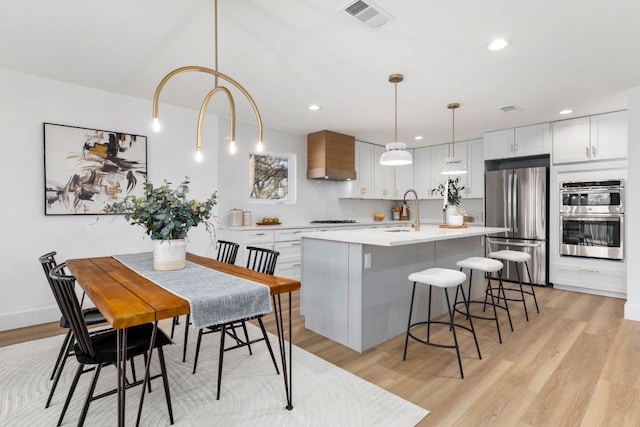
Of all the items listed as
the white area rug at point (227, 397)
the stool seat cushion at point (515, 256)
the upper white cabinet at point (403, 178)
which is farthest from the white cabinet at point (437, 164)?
the white area rug at point (227, 397)

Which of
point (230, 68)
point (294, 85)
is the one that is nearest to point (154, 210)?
point (230, 68)

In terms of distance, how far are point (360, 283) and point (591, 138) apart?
4079 mm

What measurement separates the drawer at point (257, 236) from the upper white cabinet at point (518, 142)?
12.2ft

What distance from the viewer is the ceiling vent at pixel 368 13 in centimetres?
215

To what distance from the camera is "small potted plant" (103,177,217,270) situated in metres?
2.12

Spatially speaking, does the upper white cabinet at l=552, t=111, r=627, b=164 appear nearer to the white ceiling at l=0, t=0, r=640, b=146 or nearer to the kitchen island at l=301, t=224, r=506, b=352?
the white ceiling at l=0, t=0, r=640, b=146

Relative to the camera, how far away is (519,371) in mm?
2445

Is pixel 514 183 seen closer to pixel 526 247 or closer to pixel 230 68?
pixel 526 247

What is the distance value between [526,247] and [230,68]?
185 inches

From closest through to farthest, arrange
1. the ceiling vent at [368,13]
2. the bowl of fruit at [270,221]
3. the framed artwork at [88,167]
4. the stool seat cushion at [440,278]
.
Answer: the ceiling vent at [368,13] < the stool seat cushion at [440,278] < the framed artwork at [88,167] < the bowl of fruit at [270,221]

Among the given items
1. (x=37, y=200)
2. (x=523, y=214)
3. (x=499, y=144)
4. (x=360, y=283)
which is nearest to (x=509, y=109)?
(x=499, y=144)

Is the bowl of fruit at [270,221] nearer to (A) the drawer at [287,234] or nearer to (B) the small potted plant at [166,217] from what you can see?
(A) the drawer at [287,234]

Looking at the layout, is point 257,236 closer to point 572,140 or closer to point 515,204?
point 515,204

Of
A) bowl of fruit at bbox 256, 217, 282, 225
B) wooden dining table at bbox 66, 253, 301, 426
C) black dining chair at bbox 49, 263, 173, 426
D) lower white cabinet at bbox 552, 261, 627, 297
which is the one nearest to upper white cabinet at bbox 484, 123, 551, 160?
A: lower white cabinet at bbox 552, 261, 627, 297
